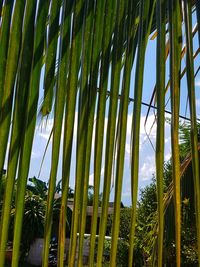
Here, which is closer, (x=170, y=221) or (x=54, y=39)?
(x=54, y=39)

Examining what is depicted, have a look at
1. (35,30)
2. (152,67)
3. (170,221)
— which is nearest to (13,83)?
(35,30)

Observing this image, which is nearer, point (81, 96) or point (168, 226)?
point (81, 96)

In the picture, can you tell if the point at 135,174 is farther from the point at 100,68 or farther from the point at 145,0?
the point at 145,0

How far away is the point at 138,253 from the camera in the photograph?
271 inches

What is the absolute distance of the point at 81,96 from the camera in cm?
56

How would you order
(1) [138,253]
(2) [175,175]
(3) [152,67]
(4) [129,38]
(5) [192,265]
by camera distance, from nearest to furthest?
(2) [175,175], (4) [129,38], (3) [152,67], (5) [192,265], (1) [138,253]

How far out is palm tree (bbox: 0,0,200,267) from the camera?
50 centimetres

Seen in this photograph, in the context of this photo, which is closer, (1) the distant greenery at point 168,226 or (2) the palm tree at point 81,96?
(2) the palm tree at point 81,96

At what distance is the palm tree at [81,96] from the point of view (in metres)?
0.50

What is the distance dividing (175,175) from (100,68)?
0.17m

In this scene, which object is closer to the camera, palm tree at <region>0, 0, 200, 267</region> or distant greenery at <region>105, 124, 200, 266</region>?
palm tree at <region>0, 0, 200, 267</region>

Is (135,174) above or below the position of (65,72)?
below

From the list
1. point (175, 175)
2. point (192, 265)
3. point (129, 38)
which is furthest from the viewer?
point (192, 265)

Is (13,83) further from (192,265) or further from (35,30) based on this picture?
(192,265)
